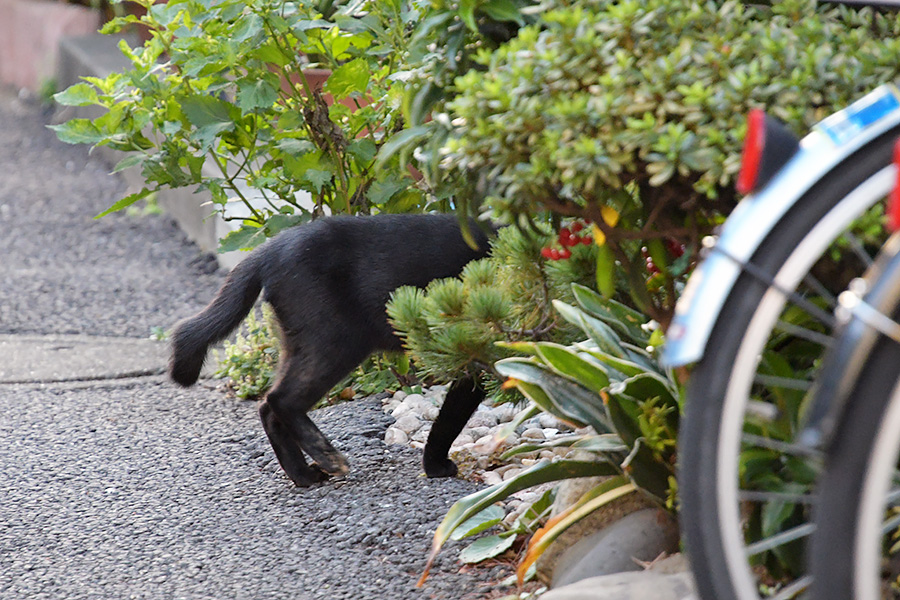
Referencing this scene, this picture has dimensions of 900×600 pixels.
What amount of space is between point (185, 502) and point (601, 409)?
1.35 metres

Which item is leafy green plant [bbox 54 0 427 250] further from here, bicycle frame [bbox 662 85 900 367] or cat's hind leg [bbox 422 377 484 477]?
bicycle frame [bbox 662 85 900 367]

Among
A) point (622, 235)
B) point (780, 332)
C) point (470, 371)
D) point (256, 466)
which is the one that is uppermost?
point (622, 235)

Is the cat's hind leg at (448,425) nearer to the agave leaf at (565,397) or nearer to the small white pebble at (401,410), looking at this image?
the small white pebble at (401,410)

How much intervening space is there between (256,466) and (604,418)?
146 cm

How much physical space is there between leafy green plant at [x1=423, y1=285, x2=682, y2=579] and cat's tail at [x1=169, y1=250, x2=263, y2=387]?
113 centimetres

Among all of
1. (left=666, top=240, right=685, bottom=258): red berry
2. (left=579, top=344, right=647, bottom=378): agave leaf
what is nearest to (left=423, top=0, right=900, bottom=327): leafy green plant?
(left=666, top=240, right=685, bottom=258): red berry

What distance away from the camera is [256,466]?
10.6 feet

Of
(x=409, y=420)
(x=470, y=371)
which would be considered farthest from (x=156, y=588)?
(x=409, y=420)

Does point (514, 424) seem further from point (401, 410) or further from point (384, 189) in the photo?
point (384, 189)

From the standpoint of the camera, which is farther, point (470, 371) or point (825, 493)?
point (470, 371)

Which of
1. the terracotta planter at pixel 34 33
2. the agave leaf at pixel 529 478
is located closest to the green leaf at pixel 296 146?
the agave leaf at pixel 529 478

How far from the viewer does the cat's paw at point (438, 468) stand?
2.99 meters

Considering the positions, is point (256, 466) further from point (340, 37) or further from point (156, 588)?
point (340, 37)

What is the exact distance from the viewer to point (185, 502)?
2912 mm
